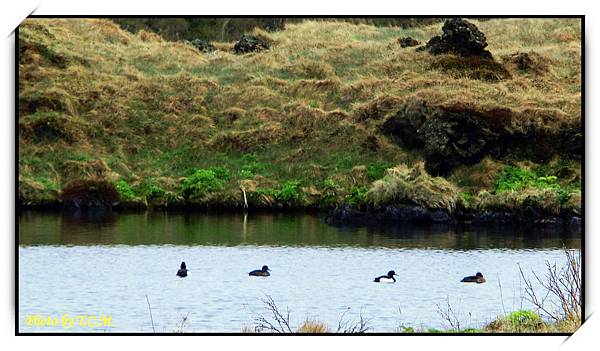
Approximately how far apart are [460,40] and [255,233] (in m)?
19.9

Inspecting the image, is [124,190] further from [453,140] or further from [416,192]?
[453,140]

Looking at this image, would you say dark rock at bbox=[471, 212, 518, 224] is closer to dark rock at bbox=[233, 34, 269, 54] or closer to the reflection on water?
the reflection on water

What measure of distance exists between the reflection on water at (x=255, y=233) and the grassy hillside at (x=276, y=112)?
1.89 m

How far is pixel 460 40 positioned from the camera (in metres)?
45.0

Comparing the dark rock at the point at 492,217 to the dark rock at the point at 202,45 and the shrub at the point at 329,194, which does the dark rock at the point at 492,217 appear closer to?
the shrub at the point at 329,194

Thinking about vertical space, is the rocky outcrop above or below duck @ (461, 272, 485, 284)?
above

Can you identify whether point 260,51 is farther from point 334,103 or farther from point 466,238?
point 466,238

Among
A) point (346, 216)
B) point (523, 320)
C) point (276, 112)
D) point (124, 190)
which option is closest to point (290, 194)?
point (346, 216)

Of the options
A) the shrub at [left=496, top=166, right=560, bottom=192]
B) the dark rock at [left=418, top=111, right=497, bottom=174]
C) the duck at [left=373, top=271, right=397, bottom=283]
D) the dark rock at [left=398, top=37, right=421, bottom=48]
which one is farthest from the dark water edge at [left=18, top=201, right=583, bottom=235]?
the dark rock at [left=398, top=37, right=421, bottom=48]

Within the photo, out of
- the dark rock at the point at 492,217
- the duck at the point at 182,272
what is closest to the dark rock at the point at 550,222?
the dark rock at the point at 492,217

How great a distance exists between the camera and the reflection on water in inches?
1014

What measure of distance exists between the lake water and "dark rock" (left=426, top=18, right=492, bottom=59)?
15.8m

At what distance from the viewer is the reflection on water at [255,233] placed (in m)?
25.8
